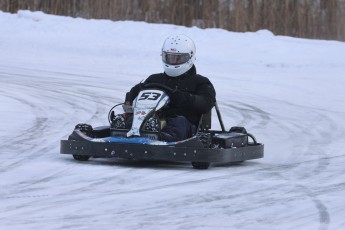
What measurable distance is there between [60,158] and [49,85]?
6.96 m

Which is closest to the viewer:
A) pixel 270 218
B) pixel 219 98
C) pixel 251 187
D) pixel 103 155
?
pixel 270 218

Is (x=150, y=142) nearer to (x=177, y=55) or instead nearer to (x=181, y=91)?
(x=181, y=91)

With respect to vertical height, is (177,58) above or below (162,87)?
above

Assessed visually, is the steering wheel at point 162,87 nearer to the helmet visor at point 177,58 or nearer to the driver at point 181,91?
the driver at point 181,91

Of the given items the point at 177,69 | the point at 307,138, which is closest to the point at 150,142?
the point at 177,69

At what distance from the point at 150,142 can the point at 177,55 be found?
4.16 ft

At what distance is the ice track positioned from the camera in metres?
6.18

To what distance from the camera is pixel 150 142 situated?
8.65 m

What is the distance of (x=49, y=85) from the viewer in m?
16.0

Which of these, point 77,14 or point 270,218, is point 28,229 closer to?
point 270,218

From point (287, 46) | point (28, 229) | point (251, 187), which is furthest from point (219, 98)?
point (28, 229)

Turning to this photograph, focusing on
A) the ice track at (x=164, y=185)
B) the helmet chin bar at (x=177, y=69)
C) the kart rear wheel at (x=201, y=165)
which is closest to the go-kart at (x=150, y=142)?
the kart rear wheel at (x=201, y=165)

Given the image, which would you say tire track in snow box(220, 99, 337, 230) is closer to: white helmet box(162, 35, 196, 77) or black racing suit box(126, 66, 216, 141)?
black racing suit box(126, 66, 216, 141)

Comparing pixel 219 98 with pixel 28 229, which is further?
→ pixel 219 98
